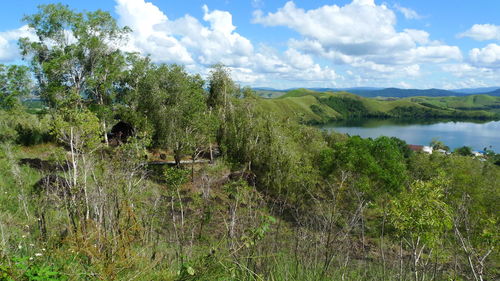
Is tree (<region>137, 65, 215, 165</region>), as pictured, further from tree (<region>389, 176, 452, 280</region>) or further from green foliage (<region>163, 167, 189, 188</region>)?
tree (<region>389, 176, 452, 280</region>)

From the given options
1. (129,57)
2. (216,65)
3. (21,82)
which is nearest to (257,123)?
(216,65)

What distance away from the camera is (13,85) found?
965 inches

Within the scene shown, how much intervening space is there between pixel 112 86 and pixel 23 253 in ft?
Result: 88.1

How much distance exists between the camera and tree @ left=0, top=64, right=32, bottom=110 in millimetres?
24109

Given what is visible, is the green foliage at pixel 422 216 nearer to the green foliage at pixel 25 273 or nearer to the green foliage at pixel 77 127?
the green foliage at pixel 25 273

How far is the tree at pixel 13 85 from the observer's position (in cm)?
2411

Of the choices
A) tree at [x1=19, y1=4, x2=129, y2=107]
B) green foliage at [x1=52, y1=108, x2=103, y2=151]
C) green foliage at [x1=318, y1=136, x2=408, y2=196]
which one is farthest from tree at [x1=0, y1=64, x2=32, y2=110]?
green foliage at [x1=318, y1=136, x2=408, y2=196]

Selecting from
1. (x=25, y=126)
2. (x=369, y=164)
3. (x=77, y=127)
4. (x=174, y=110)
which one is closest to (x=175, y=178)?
(x=77, y=127)

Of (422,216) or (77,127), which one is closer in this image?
(422,216)

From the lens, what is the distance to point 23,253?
5109 mm

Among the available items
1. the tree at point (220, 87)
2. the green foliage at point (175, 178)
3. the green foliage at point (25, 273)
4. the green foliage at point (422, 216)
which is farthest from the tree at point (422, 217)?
the tree at point (220, 87)

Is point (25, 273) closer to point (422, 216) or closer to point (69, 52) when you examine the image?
point (422, 216)

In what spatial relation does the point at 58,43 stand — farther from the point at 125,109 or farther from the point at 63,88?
the point at 125,109

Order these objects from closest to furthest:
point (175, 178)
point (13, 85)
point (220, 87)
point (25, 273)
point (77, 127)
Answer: point (25, 273) < point (77, 127) < point (175, 178) < point (13, 85) < point (220, 87)
